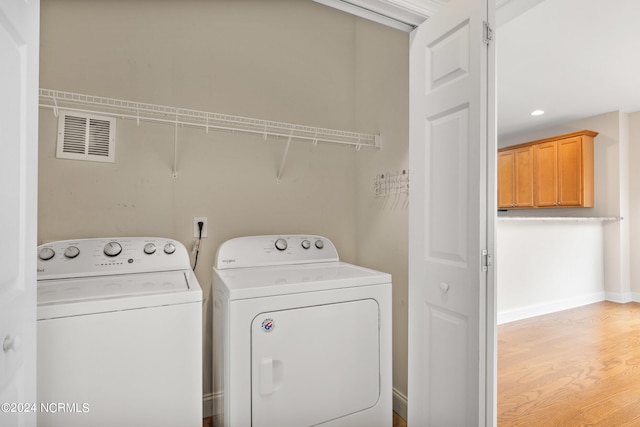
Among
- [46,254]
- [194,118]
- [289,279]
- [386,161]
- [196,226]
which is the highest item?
[194,118]

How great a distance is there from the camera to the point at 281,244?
1943 mm

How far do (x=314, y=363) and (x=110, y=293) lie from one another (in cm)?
80

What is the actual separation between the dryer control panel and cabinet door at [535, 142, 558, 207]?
4290 mm

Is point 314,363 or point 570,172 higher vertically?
point 570,172

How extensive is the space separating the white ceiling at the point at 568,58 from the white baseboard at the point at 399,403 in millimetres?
1864

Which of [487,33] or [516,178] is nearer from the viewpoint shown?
[487,33]

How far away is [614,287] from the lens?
439 centimetres

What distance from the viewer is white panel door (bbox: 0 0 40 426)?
68 cm

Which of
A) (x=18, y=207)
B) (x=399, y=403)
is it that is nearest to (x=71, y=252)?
(x=18, y=207)

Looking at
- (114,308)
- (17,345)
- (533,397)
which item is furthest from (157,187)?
(533,397)

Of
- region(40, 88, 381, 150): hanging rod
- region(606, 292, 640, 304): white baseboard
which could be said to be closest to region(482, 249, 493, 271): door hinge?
region(40, 88, 381, 150): hanging rod

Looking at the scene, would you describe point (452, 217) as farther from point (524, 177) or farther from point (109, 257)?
point (524, 177)

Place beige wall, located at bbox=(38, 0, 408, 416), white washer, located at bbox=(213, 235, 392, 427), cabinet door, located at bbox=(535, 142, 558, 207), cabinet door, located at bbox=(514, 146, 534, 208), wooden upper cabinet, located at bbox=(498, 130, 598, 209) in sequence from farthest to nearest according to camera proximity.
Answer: cabinet door, located at bbox=(514, 146, 534, 208), cabinet door, located at bbox=(535, 142, 558, 207), wooden upper cabinet, located at bbox=(498, 130, 598, 209), beige wall, located at bbox=(38, 0, 408, 416), white washer, located at bbox=(213, 235, 392, 427)

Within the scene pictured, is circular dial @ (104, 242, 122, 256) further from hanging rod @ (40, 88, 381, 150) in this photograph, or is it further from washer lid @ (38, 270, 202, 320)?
hanging rod @ (40, 88, 381, 150)
